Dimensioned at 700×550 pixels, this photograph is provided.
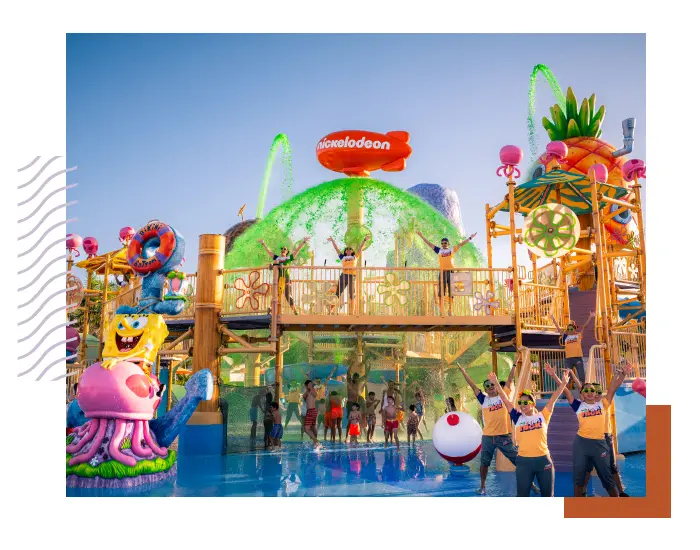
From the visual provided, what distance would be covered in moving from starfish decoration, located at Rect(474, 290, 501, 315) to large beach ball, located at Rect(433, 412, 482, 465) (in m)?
3.79

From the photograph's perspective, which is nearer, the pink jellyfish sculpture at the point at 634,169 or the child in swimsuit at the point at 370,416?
the pink jellyfish sculpture at the point at 634,169

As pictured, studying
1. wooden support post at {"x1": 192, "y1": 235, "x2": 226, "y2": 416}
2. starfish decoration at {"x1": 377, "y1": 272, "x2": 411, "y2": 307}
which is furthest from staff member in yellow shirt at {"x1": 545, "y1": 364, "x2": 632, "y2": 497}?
wooden support post at {"x1": 192, "y1": 235, "x2": 226, "y2": 416}

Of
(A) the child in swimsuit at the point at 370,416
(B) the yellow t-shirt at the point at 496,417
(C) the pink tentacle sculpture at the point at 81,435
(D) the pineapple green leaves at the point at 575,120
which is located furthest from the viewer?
(D) the pineapple green leaves at the point at 575,120

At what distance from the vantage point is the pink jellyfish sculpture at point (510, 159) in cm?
1162

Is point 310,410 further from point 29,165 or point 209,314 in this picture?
point 29,165

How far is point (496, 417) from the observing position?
9.02 m

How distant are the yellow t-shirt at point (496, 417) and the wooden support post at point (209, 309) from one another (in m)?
6.06

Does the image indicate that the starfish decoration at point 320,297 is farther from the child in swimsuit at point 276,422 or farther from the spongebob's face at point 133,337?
the spongebob's face at point 133,337

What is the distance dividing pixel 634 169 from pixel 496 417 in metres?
6.63

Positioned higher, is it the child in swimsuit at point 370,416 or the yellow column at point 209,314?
the yellow column at point 209,314

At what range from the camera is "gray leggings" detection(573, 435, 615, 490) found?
25.7 ft

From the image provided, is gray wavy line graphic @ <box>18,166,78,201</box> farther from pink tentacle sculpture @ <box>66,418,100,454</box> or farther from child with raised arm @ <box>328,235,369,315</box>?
child with raised arm @ <box>328,235,369,315</box>

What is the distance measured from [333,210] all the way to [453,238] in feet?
14.1

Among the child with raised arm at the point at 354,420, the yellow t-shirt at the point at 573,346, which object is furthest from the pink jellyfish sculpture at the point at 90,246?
the yellow t-shirt at the point at 573,346
